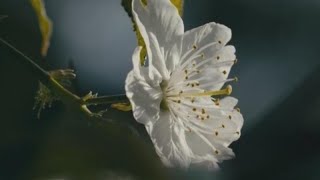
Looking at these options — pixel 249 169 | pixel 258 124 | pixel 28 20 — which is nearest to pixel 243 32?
pixel 258 124

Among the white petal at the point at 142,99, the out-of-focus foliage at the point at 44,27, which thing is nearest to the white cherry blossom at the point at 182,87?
the white petal at the point at 142,99

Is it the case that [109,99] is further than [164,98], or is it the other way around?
[164,98]

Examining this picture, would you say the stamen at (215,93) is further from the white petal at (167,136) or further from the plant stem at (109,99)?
the plant stem at (109,99)

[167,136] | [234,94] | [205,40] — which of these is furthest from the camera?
[234,94]

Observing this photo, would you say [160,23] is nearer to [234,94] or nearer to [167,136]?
[167,136]

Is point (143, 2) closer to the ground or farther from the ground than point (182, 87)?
farther from the ground

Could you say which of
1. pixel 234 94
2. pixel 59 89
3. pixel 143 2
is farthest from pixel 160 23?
pixel 234 94

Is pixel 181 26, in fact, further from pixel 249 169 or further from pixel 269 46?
pixel 269 46
